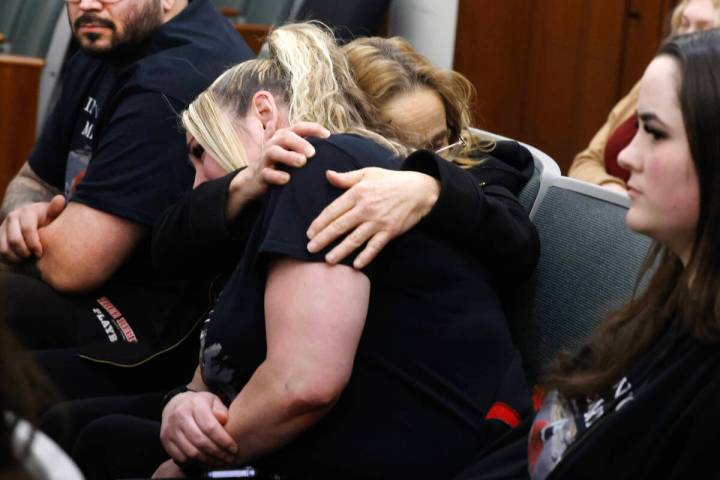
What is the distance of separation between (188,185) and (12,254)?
42 centimetres

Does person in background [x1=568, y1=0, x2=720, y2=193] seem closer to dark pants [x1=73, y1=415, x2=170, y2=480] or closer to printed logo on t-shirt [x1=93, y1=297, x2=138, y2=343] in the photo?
printed logo on t-shirt [x1=93, y1=297, x2=138, y2=343]

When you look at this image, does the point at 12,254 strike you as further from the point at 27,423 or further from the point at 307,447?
the point at 27,423

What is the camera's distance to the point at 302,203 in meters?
1.53

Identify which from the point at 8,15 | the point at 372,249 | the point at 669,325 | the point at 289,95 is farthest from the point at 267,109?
the point at 8,15

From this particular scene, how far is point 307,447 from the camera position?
1.55m

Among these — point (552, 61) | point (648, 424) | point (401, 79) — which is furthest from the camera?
point (552, 61)

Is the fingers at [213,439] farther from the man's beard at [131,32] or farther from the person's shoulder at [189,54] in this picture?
the man's beard at [131,32]

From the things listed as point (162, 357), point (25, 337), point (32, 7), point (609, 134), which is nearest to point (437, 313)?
point (162, 357)

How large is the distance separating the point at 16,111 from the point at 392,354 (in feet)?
9.47

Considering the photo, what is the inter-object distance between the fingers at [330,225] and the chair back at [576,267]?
0.40m

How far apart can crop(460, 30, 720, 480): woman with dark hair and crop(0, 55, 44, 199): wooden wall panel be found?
3109mm

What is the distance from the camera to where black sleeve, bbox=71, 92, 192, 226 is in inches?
89.7

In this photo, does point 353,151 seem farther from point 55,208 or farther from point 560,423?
point 55,208

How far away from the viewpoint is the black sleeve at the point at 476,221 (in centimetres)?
158
